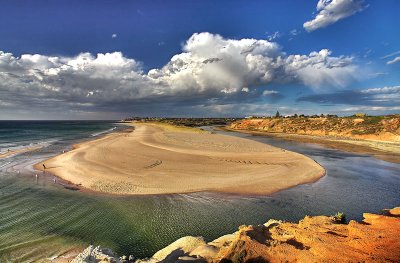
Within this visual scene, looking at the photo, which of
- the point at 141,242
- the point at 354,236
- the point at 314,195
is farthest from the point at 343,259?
the point at 314,195

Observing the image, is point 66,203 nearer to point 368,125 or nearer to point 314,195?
point 314,195

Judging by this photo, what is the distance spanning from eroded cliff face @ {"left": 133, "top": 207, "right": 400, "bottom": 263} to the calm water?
286 cm

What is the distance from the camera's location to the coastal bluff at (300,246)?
8.47 m

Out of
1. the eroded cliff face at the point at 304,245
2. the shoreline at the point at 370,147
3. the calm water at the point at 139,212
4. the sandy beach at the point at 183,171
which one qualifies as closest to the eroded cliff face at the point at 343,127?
the shoreline at the point at 370,147

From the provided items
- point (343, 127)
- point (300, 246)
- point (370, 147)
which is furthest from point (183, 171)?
point (343, 127)

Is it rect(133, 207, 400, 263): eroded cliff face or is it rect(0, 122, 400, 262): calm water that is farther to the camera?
rect(0, 122, 400, 262): calm water

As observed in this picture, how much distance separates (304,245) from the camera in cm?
954

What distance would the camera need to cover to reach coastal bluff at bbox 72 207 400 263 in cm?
847

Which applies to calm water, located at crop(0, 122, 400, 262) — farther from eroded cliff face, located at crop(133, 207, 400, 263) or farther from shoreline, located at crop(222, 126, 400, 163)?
shoreline, located at crop(222, 126, 400, 163)

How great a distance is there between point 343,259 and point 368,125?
83.3 meters

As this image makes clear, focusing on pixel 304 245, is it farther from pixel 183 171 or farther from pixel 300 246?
pixel 183 171

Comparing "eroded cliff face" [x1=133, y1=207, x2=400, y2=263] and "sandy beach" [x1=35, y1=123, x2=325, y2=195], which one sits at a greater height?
"eroded cliff face" [x1=133, y1=207, x2=400, y2=263]

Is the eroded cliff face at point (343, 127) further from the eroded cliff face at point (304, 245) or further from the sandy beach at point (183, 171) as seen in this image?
the eroded cliff face at point (304, 245)

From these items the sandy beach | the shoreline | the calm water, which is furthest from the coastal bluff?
the shoreline
